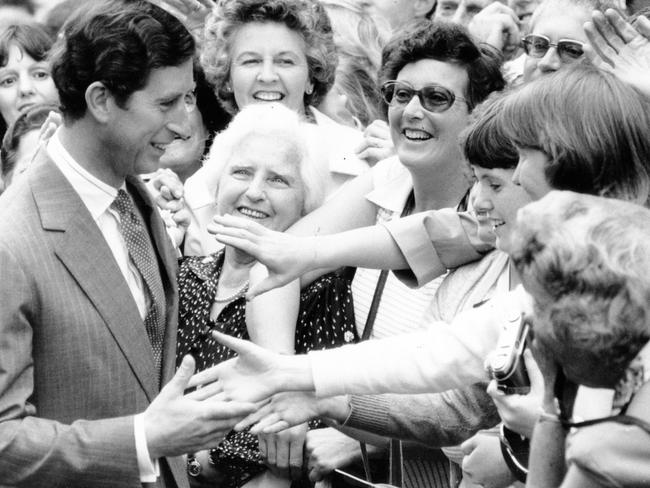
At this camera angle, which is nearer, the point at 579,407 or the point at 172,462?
the point at 579,407

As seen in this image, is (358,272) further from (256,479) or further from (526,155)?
(526,155)

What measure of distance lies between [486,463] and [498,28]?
283 cm

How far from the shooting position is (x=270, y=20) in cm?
519

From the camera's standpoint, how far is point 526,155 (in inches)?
114

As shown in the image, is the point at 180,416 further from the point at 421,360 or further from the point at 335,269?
the point at 335,269

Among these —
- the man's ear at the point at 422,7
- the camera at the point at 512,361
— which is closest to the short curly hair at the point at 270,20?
the man's ear at the point at 422,7

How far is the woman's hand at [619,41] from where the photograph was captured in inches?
131

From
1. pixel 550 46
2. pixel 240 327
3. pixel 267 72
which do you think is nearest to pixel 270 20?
pixel 267 72

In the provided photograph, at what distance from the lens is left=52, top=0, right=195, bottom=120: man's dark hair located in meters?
3.37

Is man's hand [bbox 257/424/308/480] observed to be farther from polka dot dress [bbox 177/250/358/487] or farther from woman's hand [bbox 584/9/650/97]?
woman's hand [bbox 584/9/650/97]

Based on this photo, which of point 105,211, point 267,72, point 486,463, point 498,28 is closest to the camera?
point 486,463

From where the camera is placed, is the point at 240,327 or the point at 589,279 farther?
the point at 240,327

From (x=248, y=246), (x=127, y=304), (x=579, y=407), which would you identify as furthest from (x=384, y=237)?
(x=579, y=407)

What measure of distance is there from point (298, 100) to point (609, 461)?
127 inches
